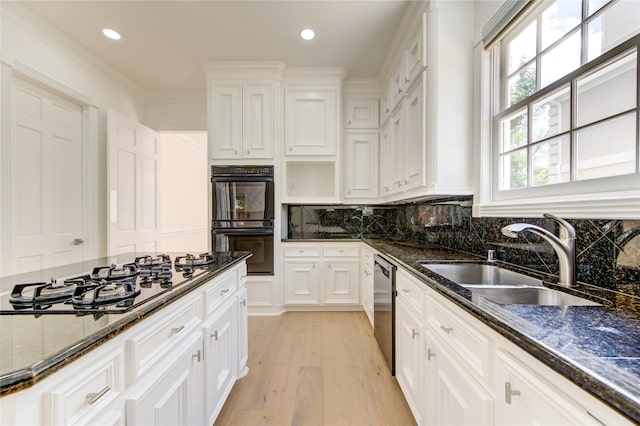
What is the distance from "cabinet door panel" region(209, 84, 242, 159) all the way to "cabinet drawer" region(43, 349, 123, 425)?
2707mm

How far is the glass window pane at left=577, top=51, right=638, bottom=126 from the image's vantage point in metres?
1.06

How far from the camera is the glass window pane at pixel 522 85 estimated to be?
1570 millimetres

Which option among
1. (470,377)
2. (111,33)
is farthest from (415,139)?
(111,33)

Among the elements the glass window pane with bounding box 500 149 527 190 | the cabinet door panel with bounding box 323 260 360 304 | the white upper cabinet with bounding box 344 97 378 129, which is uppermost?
the white upper cabinet with bounding box 344 97 378 129

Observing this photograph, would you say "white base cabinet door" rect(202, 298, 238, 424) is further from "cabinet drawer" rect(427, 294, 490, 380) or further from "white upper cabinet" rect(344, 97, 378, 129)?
"white upper cabinet" rect(344, 97, 378, 129)

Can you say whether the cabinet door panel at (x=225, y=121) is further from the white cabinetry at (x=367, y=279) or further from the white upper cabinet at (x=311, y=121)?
the white cabinetry at (x=367, y=279)

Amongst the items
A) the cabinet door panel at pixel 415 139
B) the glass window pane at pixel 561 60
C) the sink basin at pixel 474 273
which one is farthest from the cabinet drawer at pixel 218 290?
the glass window pane at pixel 561 60

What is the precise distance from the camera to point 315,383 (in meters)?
1.94

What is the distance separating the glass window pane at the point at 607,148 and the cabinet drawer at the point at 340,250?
227cm

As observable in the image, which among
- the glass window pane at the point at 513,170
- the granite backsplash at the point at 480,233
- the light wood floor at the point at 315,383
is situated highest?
the glass window pane at the point at 513,170

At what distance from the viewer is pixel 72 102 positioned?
2.79 meters

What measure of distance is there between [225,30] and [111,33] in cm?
107

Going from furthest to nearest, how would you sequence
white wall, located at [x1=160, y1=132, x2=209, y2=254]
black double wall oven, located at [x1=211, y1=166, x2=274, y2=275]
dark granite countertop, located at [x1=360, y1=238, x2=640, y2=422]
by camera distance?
white wall, located at [x1=160, y1=132, x2=209, y2=254] < black double wall oven, located at [x1=211, y1=166, x2=274, y2=275] < dark granite countertop, located at [x1=360, y1=238, x2=640, y2=422]

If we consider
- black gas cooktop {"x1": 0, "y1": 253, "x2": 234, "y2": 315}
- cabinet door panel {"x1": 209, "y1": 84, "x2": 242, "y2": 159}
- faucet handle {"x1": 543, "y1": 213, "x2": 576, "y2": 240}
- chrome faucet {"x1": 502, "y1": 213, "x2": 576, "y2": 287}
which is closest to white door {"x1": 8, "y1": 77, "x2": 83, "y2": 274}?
cabinet door panel {"x1": 209, "y1": 84, "x2": 242, "y2": 159}
